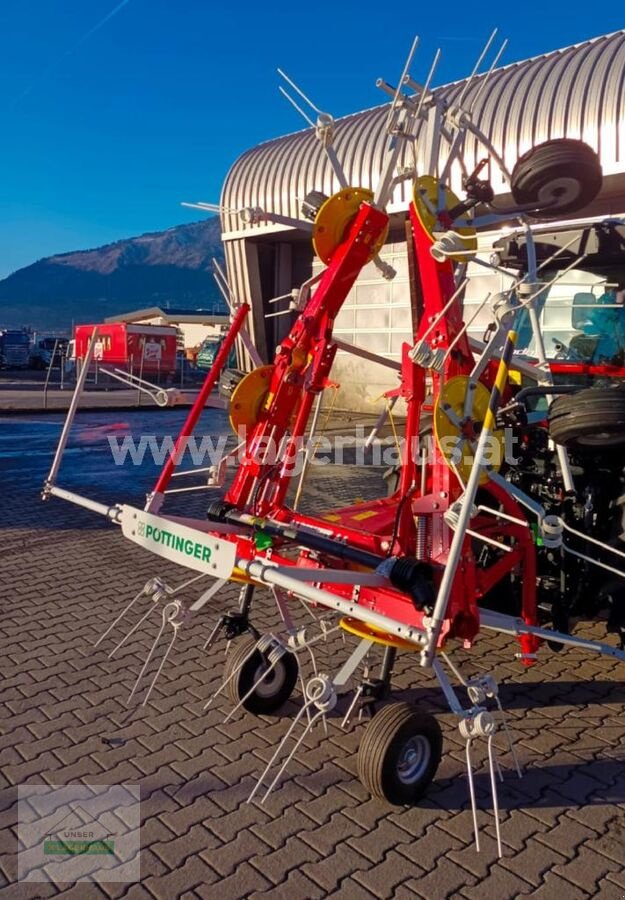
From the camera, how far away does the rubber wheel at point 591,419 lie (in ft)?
12.4

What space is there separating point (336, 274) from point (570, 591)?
2122mm

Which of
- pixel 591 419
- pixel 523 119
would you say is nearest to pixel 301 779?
pixel 591 419

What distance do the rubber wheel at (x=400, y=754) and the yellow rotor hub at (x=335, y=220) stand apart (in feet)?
7.42

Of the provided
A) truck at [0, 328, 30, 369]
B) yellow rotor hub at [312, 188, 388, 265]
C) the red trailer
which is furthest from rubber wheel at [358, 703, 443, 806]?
truck at [0, 328, 30, 369]

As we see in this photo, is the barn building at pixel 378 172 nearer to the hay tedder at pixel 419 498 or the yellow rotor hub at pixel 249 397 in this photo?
the hay tedder at pixel 419 498

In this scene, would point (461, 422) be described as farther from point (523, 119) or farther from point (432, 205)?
point (523, 119)

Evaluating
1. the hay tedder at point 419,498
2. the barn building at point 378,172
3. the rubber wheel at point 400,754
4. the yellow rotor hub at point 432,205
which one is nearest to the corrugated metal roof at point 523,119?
the barn building at point 378,172

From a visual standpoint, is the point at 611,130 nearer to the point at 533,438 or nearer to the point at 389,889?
the point at 533,438

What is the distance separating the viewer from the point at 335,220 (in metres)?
4.17

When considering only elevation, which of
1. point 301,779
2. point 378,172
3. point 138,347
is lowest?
point 301,779

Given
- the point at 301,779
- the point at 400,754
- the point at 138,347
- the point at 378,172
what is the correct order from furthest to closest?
the point at 138,347 < the point at 378,172 < the point at 301,779 < the point at 400,754

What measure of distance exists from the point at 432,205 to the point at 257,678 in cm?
257

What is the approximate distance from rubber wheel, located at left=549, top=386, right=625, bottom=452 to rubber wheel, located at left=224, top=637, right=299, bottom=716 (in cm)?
176

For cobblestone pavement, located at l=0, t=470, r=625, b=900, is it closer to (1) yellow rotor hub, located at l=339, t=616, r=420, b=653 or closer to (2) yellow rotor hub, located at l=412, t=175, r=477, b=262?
(1) yellow rotor hub, located at l=339, t=616, r=420, b=653
